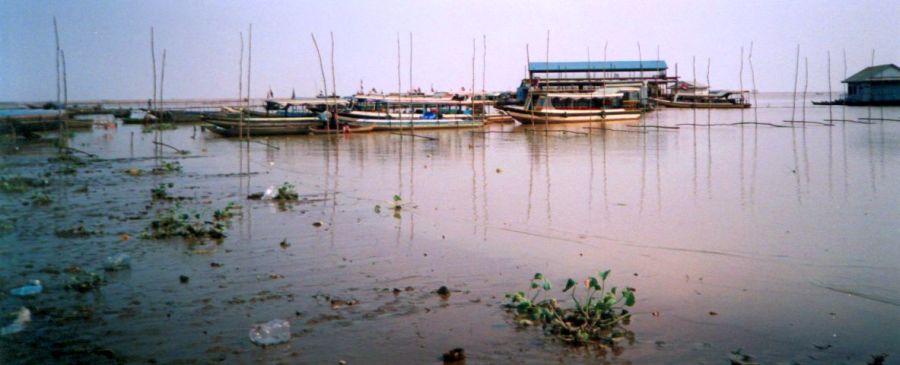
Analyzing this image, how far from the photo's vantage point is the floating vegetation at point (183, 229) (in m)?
7.41

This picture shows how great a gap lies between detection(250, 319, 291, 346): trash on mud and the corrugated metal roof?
51552 mm

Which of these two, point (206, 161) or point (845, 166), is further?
point (206, 161)

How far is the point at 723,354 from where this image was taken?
4.50 meters

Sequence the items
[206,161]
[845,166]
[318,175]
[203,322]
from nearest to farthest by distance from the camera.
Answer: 1. [203,322]
2. [318,175]
3. [845,166]
4. [206,161]

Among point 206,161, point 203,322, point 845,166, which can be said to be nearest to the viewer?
point 203,322

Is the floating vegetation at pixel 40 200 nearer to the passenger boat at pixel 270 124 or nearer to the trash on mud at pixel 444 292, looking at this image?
the trash on mud at pixel 444 292

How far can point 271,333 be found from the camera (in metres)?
4.54

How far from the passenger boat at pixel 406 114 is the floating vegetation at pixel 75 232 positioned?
20.9 m

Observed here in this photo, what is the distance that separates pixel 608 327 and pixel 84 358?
3.10 meters

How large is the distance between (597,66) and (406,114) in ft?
81.3

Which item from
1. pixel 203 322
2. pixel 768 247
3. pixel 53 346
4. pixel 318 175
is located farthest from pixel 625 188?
pixel 53 346

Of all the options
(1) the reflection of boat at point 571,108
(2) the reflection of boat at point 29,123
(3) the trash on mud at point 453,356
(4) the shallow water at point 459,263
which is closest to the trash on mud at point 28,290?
(4) the shallow water at point 459,263

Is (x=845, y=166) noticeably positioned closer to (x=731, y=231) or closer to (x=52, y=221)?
(x=731, y=231)

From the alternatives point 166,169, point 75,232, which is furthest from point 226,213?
point 166,169
